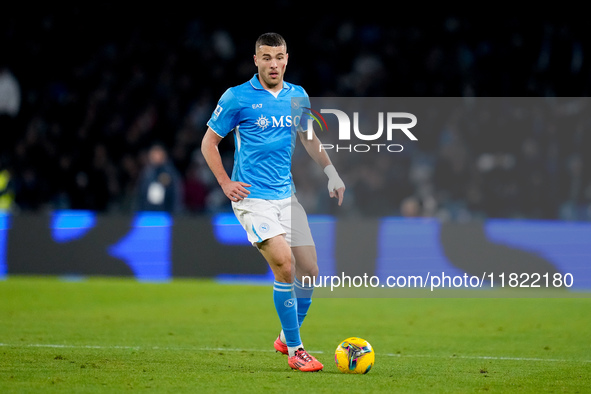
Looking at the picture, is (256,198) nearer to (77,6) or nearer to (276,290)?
(276,290)

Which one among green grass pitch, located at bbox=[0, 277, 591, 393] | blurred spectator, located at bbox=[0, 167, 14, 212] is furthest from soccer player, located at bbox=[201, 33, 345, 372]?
blurred spectator, located at bbox=[0, 167, 14, 212]

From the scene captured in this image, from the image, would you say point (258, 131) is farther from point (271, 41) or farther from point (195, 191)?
point (195, 191)

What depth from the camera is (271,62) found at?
20.2ft

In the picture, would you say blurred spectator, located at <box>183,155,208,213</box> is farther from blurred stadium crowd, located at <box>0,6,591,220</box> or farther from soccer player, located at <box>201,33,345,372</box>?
soccer player, located at <box>201,33,345,372</box>

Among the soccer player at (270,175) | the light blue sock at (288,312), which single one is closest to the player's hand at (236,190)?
the soccer player at (270,175)

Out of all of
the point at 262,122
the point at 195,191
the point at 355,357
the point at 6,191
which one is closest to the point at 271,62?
the point at 262,122

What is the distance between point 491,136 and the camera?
48.7ft

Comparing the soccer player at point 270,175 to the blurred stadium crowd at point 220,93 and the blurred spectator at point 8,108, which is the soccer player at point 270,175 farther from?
the blurred spectator at point 8,108

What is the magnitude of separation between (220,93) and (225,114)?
11796mm

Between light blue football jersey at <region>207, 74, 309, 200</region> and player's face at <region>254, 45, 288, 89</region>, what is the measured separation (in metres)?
0.11

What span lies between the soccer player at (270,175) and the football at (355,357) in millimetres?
182

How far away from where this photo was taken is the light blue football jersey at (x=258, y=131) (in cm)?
622

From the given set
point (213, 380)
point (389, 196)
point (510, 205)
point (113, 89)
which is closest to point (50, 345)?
point (213, 380)

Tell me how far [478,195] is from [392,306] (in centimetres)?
418
